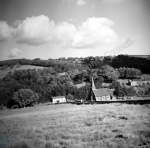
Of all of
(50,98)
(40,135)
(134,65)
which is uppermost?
(134,65)

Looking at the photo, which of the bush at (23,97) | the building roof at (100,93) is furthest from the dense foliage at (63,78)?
the bush at (23,97)

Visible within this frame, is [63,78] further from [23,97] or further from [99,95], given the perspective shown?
[99,95]

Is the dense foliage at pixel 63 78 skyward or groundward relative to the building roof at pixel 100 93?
skyward

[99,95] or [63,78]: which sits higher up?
[63,78]

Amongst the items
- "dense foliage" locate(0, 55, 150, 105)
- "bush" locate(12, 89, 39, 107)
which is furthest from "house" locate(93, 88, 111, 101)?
"bush" locate(12, 89, 39, 107)

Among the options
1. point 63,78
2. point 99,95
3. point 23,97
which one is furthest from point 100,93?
point 63,78

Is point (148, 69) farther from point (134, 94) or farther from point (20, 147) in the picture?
point (20, 147)

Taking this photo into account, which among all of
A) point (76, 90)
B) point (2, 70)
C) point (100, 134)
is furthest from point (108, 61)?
point (100, 134)

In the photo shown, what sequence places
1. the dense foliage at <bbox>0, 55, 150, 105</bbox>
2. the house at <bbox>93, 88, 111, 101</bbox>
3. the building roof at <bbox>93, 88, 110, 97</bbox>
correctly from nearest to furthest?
1. the house at <bbox>93, 88, 111, 101</bbox>
2. the building roof at <bbox>93, 88, 110, 97</bbox>
3. the dense foliage at <bbox>0, 55, 150, 105</bbox>

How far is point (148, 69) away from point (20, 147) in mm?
102138

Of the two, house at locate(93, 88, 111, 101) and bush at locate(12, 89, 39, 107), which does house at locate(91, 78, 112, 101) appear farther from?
bush at locate(12, 89, 39, 107)

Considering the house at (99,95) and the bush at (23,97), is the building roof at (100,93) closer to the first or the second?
the house at (99,95)

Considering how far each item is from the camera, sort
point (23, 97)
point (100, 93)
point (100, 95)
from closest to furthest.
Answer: point (100, 95)
point (100, 93)
point (23, 97)

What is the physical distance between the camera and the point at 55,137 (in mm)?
13812
